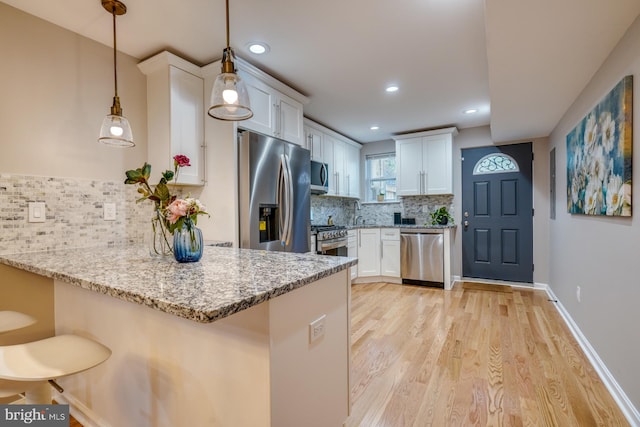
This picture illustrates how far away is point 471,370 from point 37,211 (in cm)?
303

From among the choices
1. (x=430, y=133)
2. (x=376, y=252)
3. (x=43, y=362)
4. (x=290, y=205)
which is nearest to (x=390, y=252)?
(x=376, y=252)

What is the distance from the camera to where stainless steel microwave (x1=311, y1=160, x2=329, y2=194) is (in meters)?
3.88

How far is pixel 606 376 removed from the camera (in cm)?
190

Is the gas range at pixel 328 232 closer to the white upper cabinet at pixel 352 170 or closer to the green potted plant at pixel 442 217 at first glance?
the white upper cabinet at pixel 352 170

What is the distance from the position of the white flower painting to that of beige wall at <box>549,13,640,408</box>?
6cm

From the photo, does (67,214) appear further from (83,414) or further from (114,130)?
(83,414)

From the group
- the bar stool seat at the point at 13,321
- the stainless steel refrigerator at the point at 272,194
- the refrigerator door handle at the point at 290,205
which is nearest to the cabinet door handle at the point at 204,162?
the stainless steel refrigerator at the point at 272,194

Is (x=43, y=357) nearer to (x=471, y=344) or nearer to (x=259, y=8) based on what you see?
(x=259, y=8)

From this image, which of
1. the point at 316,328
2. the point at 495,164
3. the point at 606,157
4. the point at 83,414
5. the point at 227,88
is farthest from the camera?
the point at 495,164

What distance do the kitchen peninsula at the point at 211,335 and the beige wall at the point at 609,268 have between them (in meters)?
1.53

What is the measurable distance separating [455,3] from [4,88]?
9.02ft

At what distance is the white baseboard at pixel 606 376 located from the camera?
1553 mm


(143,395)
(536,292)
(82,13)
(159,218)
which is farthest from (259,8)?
(536,292)

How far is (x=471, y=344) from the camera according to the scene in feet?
8.18
